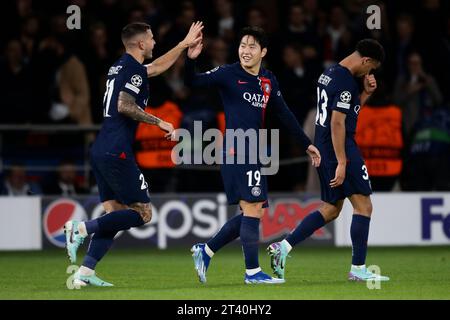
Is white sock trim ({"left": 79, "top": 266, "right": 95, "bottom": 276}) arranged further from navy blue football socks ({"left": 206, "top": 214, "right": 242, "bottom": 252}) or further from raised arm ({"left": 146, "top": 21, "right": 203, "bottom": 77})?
raised arm ({"left": 146, "top": 21, "right": 203, "bottom": 77})

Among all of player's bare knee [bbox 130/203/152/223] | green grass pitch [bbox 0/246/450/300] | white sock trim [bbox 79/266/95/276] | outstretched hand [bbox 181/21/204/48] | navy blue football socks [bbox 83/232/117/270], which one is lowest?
green grass pitch [bbox 0/246/450/300]

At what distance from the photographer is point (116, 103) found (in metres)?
10.1

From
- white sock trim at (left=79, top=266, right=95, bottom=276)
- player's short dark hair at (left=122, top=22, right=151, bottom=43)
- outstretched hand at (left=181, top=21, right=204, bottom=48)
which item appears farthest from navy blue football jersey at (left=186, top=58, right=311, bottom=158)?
white sock trim at (left=79, top=266, right=95, bottom=276)

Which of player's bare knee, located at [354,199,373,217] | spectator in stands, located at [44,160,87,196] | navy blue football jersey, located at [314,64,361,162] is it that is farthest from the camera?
spectator in stands, located at [44,160,87,196]

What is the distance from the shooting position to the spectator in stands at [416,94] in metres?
16.7

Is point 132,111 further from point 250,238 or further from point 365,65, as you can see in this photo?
point 365,65

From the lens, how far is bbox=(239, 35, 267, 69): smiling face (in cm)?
1043

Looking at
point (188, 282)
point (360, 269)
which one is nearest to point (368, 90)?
point (360, 269)

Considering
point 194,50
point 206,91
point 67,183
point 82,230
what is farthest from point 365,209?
point 67,183

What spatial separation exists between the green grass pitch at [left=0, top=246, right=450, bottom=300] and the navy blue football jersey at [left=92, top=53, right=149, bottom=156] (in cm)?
121

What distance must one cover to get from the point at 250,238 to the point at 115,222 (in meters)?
1.18

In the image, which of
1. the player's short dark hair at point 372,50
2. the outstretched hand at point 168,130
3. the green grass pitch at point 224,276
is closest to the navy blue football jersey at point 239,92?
the outstretched hand at point 168,130

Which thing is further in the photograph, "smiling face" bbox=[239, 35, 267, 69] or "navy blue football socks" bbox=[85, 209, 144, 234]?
"smiling face" bbox=[239, 35, 267, 69]

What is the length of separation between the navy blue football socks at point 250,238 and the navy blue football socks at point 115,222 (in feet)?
3.02
